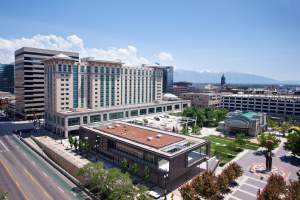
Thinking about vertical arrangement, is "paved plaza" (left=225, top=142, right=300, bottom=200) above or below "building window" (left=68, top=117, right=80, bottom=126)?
below

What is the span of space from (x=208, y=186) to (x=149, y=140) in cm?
2151

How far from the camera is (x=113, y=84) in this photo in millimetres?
125562

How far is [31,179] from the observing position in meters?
54.8

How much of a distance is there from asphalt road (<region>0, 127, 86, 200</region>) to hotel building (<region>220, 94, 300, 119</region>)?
469 ft

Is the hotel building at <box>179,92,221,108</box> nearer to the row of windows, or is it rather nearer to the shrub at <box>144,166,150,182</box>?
the row of windows

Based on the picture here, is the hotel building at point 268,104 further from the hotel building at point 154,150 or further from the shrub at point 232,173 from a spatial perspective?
the shrub at point 232,173

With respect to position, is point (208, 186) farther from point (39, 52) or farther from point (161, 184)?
point (39, 52)

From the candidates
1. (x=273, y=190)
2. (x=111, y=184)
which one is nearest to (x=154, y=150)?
(x=111, y=184)

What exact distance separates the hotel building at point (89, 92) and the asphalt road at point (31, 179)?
84.3 feet

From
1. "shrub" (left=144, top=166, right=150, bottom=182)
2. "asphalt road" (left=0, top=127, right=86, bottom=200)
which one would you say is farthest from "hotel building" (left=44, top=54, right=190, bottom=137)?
"shrub" (left=144, top=166, right=150, bottom=182)

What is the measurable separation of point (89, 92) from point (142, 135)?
58.4 m

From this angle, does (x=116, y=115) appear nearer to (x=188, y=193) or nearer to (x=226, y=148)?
(x=226, y=148)

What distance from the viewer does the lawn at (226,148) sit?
73475 millimetres

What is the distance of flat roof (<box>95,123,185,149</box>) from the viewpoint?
59.6m
